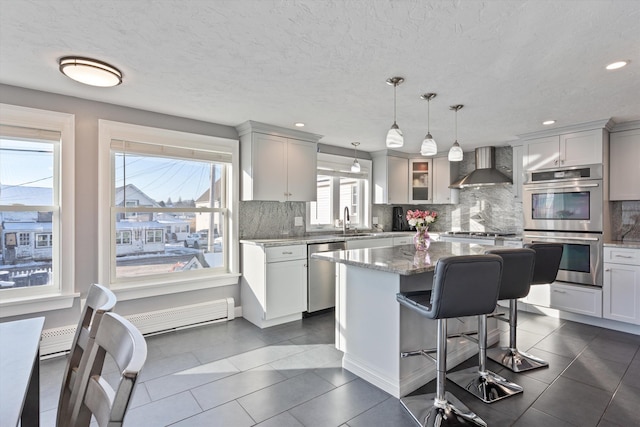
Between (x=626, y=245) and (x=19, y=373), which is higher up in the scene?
(x=626, y=245)

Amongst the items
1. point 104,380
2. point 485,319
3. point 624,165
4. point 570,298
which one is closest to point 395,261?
point 485,319

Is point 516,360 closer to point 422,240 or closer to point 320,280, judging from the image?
point 422,240

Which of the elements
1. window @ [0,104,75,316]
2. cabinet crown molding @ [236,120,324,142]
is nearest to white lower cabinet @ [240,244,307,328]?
cabinet crown molding @ [236,120,324,142]

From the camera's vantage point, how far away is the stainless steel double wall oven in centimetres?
372

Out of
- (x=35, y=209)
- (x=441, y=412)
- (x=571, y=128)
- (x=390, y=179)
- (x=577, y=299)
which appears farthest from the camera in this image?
(x=390, y=179)

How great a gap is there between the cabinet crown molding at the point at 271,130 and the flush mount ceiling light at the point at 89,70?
1514mm

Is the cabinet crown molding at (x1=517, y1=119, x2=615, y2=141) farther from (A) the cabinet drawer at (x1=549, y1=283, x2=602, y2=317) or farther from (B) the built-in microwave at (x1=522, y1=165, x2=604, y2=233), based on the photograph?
(A) the cabinet drawer at (x1=549, y1=283, x2=602, y2=317)

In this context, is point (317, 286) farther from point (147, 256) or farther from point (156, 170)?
point (156, 170)

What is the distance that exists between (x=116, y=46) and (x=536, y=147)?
182 inches

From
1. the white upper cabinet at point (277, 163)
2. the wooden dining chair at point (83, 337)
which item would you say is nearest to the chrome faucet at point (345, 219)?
the white upper cabinet at point (277, 163)

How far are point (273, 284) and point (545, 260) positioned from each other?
103 inches

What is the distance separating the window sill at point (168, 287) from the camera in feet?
10.5

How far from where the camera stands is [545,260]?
276 cm

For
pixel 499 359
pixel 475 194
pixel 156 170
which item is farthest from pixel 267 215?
pixel 475 194
